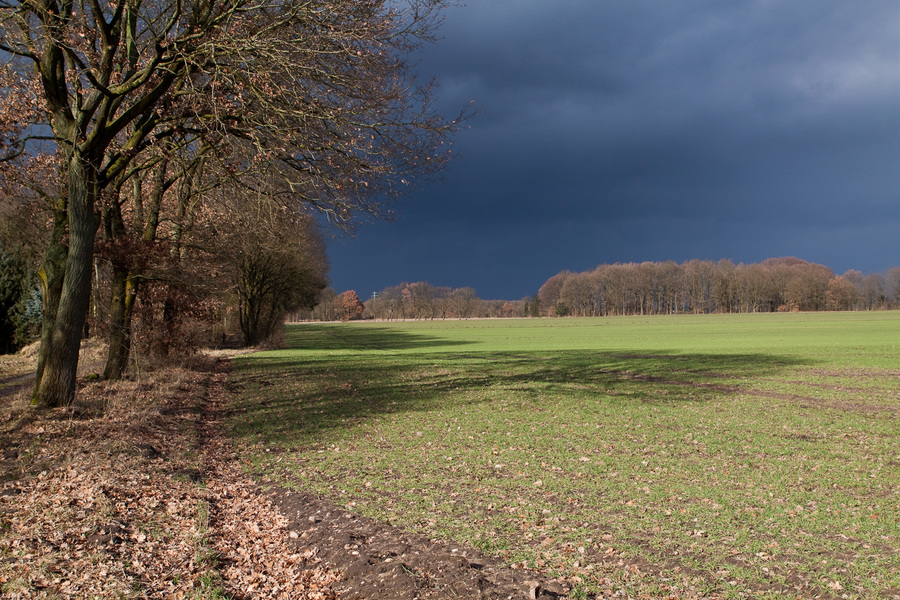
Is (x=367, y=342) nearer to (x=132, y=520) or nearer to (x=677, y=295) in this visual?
(x=132, y=520)

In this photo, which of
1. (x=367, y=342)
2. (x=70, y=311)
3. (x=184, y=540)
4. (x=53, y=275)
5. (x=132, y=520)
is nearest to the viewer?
(x=184, y=540)

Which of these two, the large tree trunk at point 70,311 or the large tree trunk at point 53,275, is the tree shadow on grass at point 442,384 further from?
the large tree trunk at point 53,275

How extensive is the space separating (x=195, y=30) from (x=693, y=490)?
1231 centimetres

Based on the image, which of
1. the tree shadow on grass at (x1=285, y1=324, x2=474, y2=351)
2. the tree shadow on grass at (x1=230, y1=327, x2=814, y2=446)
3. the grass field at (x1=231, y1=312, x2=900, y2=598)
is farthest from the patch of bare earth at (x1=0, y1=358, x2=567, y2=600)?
the tree shadow on grass at (x1=285, y1=324, x2=474, y2=351)

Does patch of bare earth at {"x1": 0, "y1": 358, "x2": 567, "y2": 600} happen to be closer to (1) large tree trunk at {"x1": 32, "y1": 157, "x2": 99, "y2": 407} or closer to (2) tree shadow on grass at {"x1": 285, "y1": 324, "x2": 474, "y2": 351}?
(1) large tree trunk at {"x1": 32, "y1": 157, "x2": 99, "y2": 407}

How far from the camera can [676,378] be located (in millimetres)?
21812

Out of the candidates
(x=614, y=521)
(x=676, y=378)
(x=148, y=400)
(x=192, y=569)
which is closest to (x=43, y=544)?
(x=192, y=569)

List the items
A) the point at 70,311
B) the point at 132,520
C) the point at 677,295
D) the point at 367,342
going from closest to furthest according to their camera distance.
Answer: the point at 132,520 < the point at 70,311 < the point at 367,342 < the point at 677,295

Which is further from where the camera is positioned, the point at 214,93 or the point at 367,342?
the point at 367,342

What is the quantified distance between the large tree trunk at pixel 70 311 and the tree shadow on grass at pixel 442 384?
11.8 ft

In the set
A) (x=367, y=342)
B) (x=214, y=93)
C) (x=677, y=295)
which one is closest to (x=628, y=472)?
(x=214, y=93)

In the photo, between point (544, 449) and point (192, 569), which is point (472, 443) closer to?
point (544, 449)

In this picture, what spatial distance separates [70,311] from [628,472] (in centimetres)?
1096

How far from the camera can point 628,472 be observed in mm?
8578
